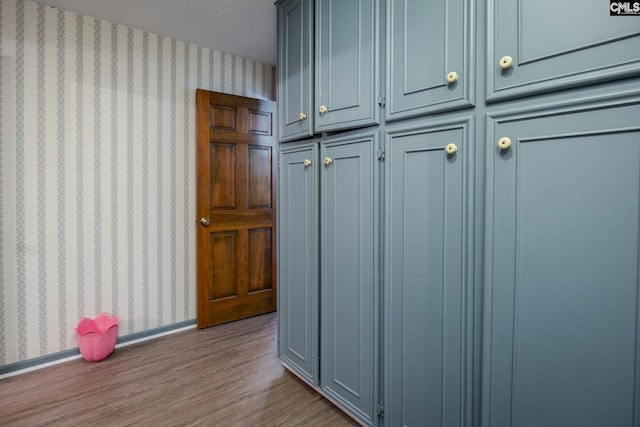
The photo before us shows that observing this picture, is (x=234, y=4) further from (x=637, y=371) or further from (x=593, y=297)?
(x=637, y=371)

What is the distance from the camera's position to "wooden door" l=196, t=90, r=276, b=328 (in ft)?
9.38

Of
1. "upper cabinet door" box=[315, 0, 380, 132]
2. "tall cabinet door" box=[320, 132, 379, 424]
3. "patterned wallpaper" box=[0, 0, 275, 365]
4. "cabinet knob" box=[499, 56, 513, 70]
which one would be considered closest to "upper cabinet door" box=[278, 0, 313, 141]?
"upper cabinet door" box=[315, 0, 380, 132]

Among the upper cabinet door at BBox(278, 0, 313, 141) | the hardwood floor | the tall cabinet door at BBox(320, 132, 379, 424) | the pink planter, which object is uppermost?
the upper cabinet door at BBox(278, 0, 313, 141)

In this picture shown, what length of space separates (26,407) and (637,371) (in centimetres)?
272

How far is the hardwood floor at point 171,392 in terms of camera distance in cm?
172

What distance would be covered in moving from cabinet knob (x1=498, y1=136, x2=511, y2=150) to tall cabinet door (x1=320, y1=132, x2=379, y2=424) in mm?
534

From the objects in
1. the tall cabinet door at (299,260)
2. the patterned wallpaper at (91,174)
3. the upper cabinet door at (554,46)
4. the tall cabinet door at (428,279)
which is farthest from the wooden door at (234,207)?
the upper cabinet door at (554,46)

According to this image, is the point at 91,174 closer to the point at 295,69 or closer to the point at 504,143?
the point at 295,69

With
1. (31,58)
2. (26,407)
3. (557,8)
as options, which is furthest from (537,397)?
(31,58)

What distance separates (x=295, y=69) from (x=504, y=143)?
1310mm

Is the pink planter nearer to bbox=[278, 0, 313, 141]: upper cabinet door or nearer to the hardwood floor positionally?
the hardwood floor

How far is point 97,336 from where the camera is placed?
2.30 meters

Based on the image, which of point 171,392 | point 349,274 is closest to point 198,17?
point 349,274

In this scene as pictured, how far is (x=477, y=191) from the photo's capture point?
1.12 m
